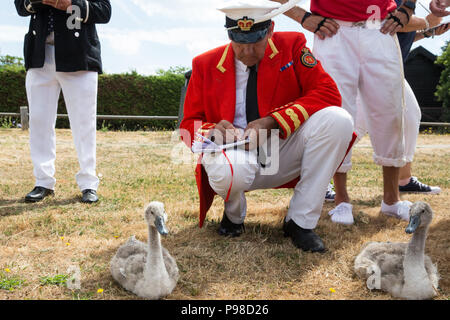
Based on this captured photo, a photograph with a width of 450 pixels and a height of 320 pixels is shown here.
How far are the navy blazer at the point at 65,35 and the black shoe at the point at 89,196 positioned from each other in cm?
120

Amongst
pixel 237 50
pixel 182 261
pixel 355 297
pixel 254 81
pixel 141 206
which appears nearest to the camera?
pixel 355 297

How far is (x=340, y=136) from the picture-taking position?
2893 mm

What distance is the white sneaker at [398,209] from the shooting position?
365 centimetres

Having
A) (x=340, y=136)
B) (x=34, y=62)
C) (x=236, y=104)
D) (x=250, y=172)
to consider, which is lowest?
(x=250, y=172)

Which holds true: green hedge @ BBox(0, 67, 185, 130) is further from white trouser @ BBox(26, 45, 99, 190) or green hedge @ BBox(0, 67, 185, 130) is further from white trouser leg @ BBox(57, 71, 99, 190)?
white trouser leg @ BBox(57, 71, 99, 190)

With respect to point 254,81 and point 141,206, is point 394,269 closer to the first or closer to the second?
point 254,81

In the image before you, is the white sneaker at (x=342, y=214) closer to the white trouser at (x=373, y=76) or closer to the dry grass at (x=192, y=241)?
the dry grass at (x=192, y=241)

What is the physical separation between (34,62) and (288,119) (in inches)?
107

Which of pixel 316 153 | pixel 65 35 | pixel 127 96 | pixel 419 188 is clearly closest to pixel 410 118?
pixel 419 188

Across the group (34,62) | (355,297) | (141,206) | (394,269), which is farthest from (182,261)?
(34,62)

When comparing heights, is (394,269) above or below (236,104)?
below

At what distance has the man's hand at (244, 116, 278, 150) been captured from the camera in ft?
9.50

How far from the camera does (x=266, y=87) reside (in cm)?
310

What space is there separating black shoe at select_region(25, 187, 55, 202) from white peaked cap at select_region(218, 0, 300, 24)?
2703 millimetres
